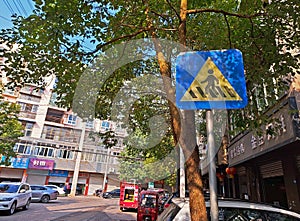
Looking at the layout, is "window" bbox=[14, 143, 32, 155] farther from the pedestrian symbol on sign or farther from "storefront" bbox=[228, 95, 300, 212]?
the pedestrian symbol on sign

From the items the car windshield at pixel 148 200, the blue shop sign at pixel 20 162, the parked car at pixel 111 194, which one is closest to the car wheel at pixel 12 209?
the car windshield at pixel 148 200

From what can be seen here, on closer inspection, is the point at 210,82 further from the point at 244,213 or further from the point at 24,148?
the point at 24,148

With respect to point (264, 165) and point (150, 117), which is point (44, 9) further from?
point (264, 165)

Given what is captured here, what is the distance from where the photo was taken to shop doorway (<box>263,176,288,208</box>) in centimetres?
899

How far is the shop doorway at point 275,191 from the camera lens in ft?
29.5

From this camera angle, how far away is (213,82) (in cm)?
172

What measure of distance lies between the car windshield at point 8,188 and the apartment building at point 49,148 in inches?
601

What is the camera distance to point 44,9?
369 cm

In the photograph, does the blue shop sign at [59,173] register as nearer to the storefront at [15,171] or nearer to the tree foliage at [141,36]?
the storefront at [15,171]

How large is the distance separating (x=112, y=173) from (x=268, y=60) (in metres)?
35.6

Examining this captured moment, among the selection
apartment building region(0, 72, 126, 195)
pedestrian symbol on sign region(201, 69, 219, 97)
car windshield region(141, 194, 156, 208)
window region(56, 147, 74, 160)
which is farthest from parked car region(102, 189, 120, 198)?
pedestrian symbol on sign region(201, 69, 219, 97)

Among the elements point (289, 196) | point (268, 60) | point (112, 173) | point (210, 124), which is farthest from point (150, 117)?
point (112, 173)

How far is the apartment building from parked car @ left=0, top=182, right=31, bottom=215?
47.7 ft

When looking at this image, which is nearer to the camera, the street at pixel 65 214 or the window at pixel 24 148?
the street at pixel 65 214
